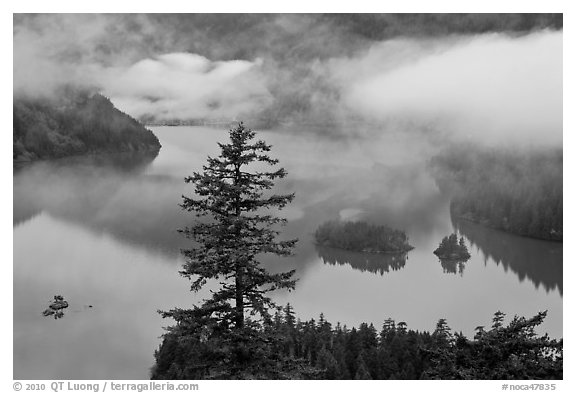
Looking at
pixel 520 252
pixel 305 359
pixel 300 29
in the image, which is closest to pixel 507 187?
pixel 520 252

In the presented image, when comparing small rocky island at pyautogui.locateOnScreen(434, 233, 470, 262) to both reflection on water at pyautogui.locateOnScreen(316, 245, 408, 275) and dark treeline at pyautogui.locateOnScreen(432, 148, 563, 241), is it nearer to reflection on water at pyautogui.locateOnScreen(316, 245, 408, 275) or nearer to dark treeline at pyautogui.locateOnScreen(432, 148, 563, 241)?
dark treeline at pyautogui.locateOnScreen(432, 148, 563, 241)

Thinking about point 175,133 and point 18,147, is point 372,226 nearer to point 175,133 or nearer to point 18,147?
point 175,133

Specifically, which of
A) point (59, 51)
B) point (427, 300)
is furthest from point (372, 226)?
point (59, 51)

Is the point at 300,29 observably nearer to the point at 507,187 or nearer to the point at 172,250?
the point at 172,250

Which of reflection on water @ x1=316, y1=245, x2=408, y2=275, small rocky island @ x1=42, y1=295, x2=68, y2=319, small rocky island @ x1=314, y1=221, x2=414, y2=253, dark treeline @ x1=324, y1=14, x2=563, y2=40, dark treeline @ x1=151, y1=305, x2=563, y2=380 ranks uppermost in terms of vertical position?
dark treeline @ x1=324, y1=14, x2=563, y2=40

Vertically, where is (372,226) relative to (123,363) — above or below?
above

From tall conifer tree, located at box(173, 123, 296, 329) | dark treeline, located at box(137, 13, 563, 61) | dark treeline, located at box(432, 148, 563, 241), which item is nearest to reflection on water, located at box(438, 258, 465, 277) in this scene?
dark treeline, located at box(432, 148, 563, 241)
